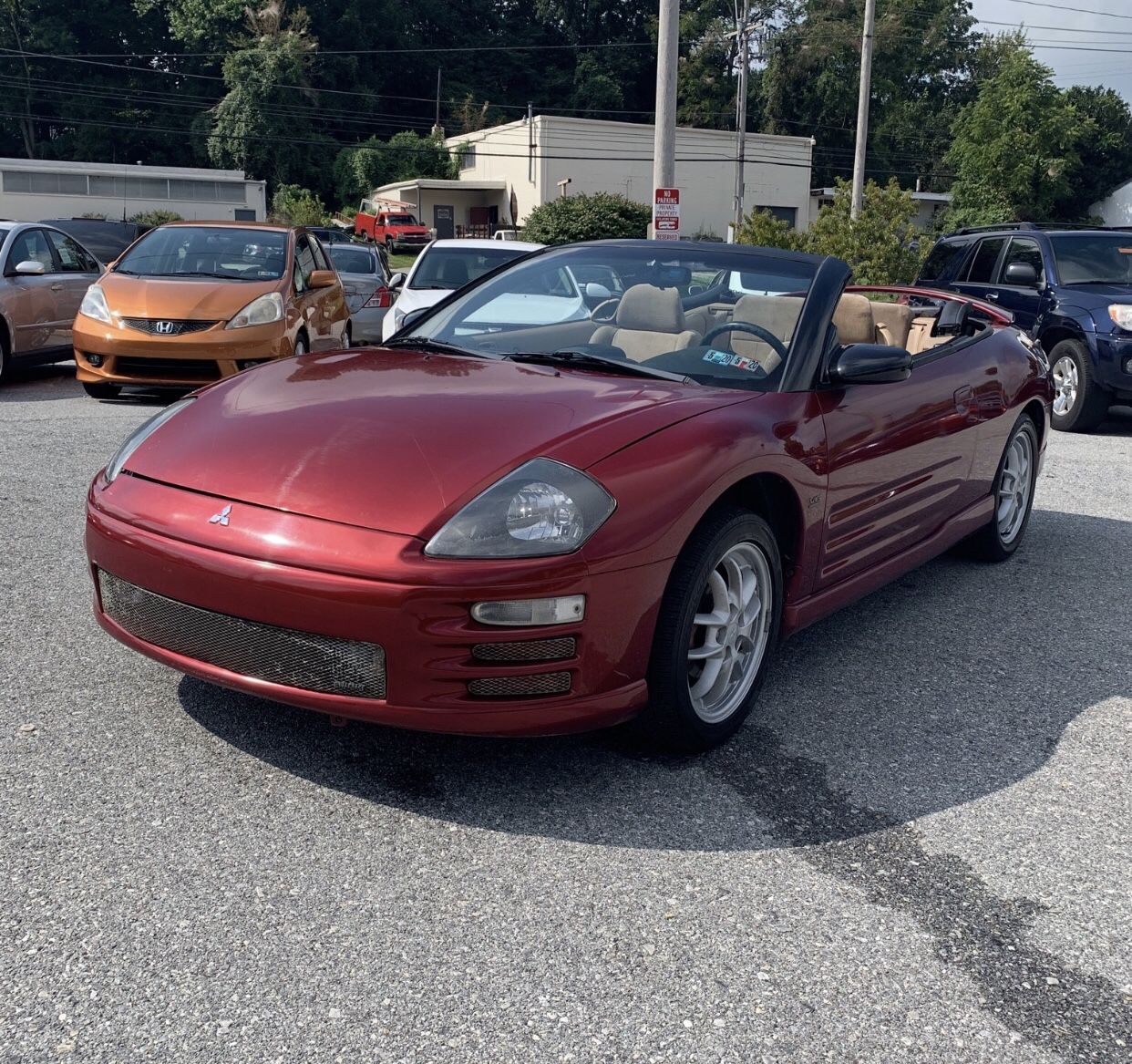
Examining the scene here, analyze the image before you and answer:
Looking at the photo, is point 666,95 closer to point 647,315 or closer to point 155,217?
point 647,315

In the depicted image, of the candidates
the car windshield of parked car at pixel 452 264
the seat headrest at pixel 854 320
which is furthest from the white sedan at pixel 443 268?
the seat headrest at pixel 854 320

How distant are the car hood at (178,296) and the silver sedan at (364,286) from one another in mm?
2768

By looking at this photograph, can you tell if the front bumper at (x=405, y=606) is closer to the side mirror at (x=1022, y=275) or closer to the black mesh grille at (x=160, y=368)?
the black mesh grille at (x=160, y=368)

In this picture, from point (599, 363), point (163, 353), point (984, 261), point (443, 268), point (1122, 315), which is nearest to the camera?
point (599, 363)

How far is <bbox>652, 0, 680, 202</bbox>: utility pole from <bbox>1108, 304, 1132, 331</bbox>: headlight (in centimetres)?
561

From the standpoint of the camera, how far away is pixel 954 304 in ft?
20.0

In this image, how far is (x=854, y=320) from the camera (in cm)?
530

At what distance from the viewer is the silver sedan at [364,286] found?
1408 centimetres

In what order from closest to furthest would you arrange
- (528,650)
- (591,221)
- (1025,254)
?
(528,650), (1025,254), (591,221)

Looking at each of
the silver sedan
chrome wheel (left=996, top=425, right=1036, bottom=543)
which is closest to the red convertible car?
chrome wheel (left=996, top=425, right=1036, bottom=543)

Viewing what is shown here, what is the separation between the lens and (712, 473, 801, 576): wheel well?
3623 millimetres

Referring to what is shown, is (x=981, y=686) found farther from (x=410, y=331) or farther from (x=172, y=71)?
(x=172, y=71)

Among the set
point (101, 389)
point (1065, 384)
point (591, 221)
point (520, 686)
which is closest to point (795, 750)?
point (520, 686)

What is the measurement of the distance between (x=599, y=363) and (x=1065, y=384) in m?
7.72
